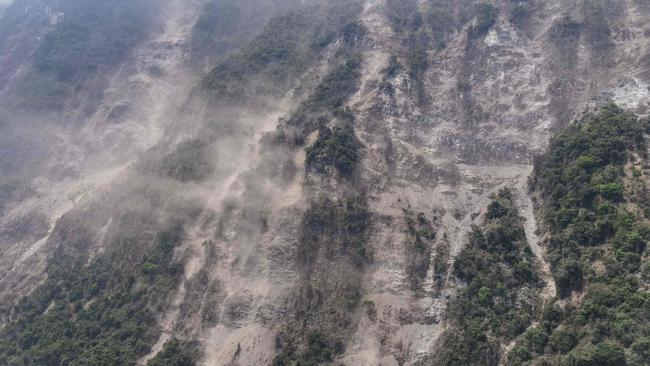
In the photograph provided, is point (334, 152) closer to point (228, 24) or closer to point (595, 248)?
point (595, 248)

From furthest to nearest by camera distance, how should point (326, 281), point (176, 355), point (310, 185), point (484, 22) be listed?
point (484, 22) → point (310, 185) → point (326, 281) → point (176, 355)

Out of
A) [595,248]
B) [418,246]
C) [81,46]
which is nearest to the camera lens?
[595,248]

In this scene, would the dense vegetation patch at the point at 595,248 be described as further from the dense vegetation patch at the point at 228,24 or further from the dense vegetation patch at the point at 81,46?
the dense vegetation patch at the point at 81,46

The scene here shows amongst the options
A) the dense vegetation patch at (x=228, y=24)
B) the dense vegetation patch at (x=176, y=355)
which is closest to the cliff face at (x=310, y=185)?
the dense vegetation patch at (x=176, y=355)

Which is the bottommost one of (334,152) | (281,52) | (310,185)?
(310,185)

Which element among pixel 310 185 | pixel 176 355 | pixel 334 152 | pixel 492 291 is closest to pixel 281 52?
pixel 334 152

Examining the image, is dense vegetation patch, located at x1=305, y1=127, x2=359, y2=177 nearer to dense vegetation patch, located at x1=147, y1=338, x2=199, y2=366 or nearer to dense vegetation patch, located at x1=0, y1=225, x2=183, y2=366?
dense vegetation patch, located at x1=0, y1=225, x2=183, y2=366

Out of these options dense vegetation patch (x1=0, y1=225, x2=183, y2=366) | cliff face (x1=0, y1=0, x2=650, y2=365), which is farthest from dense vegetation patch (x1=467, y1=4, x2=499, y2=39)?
dense vegetation patch (x1=0, y1=225, x2=183, y2=366)
